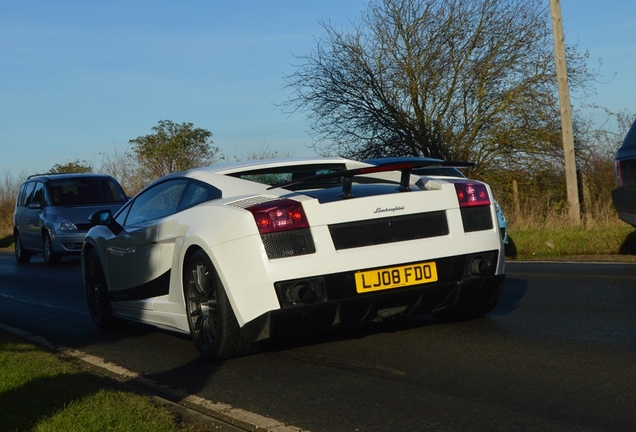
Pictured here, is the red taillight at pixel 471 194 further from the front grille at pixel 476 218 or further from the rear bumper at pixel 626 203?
the rear bumper at pixel 626 203

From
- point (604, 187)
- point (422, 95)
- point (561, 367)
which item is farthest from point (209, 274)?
point (422, 95)

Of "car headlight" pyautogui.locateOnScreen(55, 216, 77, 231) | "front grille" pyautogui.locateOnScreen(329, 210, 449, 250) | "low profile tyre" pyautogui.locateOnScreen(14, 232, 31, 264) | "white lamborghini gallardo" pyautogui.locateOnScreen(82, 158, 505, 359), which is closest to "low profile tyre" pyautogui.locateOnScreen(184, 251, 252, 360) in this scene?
"white lamborghini gallardo" pyautogui.locateOnScreen(82, 158, 505, 359)

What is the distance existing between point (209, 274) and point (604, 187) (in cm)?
1954

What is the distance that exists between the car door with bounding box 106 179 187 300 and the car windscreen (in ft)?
40.8

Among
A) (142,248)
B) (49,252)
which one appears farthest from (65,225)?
(142,248)

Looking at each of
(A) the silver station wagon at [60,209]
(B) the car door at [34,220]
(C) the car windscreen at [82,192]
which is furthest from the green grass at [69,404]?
(B) the car door at [34,220]

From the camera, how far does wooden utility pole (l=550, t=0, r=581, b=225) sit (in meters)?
20.0

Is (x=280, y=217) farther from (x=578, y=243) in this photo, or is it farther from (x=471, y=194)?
(x=578, y=243)

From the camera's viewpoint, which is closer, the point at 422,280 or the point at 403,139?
the point at 422,280

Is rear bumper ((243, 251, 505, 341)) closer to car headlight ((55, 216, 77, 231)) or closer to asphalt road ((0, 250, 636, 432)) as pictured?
asphalt road ((0, 250, 636, 432))

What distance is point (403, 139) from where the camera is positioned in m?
28.4

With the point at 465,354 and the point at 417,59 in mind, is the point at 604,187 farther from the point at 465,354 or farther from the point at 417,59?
the point at 465,354

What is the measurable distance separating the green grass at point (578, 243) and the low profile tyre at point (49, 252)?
9.64m

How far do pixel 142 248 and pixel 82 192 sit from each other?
13788mm
